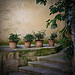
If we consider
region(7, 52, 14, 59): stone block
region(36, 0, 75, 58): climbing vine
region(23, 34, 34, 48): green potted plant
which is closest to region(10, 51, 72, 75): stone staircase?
region(36, 0, 75, 58): climbing vine

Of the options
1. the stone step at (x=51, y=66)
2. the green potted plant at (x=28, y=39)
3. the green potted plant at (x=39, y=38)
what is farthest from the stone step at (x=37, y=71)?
the green potted plant at (x=39, y=38)

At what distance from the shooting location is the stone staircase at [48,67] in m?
2.58

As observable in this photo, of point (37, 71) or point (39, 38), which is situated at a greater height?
point (39, 38)

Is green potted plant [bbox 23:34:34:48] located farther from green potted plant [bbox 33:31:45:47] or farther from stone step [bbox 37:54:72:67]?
stone step [bbox 37:54:72:67]

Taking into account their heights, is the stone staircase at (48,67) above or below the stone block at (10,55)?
below

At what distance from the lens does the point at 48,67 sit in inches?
110

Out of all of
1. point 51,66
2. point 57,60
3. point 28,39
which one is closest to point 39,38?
point 28,39

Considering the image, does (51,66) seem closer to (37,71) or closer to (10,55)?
(37,71)

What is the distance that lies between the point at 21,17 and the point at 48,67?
10.8ft

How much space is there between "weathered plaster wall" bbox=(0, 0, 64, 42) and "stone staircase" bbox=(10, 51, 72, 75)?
2.36 m

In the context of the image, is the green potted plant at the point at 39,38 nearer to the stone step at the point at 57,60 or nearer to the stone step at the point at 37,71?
the stone step at the point at 57,60

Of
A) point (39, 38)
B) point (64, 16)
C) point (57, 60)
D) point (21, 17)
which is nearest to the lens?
point (64, 16)

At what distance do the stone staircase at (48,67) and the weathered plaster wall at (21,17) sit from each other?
2359mm

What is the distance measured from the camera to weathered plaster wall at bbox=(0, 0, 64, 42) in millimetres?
5131
